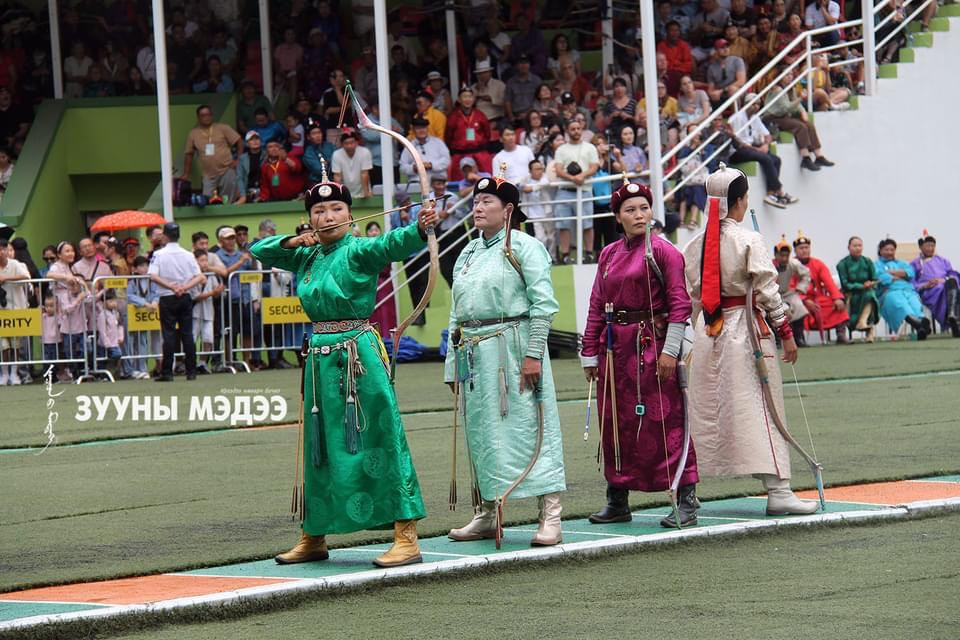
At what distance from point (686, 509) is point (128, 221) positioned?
50.4 ft

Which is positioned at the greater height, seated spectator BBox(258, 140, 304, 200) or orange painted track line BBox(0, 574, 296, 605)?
seated spectator BBox(258, 140, 304, 200)

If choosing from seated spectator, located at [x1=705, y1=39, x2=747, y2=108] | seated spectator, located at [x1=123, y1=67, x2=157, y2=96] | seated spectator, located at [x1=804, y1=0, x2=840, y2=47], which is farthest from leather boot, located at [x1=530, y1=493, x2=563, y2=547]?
seated spectator, located at [x1=123, y1=67, x2=157, y2=96]

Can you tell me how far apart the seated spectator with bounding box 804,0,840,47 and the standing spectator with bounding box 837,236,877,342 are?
12.0 ft

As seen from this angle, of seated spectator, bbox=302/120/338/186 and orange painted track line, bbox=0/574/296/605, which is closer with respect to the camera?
orange painted track line, bbox=0/574/296/605

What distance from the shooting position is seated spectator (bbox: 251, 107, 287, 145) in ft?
82.6

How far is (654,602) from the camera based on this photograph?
6949 mm

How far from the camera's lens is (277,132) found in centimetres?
2519

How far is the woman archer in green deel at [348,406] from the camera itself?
8008 millimetres

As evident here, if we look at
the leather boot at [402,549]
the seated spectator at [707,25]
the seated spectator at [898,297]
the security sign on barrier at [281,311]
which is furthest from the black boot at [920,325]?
the leather boot at [402,549]

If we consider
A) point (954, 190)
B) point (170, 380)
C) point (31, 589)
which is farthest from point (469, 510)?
point (954, 190)

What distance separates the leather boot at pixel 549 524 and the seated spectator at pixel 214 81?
65.6ft

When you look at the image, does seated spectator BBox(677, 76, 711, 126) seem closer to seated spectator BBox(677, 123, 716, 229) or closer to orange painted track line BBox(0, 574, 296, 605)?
seated spectator BBox(677, 123, 716, 229)

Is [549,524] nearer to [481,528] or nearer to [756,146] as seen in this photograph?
[481,528]

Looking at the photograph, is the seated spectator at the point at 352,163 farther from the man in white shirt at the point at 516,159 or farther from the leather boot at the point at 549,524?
the leather boot at the point at 549,524
